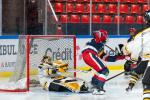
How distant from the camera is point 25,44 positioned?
897 cm

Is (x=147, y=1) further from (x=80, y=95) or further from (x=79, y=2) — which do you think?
(x=80, y=95)

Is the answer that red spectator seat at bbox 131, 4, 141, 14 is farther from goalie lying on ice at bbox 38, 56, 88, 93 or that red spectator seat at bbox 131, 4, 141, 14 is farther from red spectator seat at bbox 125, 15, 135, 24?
goalie lying on ice at bbox 38, 56, 88, 93

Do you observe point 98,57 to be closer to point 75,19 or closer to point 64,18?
point 64,18

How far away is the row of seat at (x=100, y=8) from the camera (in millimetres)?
14953

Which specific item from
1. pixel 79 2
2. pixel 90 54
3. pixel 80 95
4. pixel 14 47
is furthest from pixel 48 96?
pixel 79 2

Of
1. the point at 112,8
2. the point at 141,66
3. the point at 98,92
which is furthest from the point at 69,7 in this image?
the point at 141,66

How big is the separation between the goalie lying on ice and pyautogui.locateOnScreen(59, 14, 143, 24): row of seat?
564cm

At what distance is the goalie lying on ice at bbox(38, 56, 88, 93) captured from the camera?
8.38 meters

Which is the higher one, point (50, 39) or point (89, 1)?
point (89, 1)

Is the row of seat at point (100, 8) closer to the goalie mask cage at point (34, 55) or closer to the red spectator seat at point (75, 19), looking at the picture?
the red spectator seat at point (75, 19)

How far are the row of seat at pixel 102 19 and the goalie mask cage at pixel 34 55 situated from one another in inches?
201

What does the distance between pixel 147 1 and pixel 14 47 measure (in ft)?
18.4

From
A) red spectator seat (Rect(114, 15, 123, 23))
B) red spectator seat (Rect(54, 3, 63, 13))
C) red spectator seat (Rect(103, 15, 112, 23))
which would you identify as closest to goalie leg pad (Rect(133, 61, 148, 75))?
red spectator seat (Rect(114, 15, 123, 23))

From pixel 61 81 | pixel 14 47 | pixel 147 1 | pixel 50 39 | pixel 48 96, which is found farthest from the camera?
pixel 147 1
